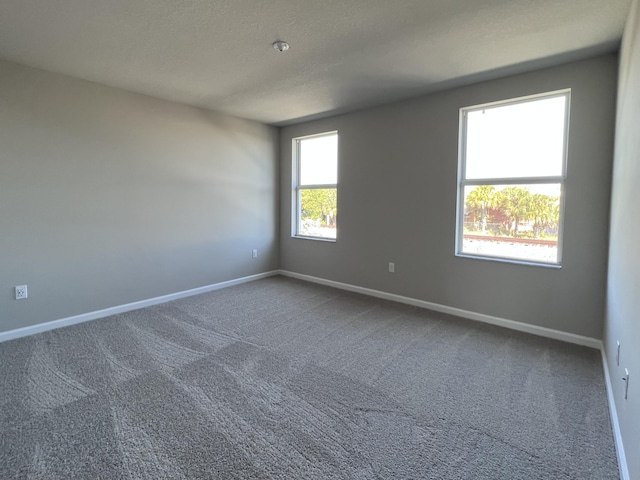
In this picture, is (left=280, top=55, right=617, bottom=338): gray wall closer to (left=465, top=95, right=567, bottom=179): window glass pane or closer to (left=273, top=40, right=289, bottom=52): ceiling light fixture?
(left=465, top=95, right=567, bottom=179): window glass pane

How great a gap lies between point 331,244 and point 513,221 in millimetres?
A: 2336

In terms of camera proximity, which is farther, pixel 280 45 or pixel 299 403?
pixel 280 45

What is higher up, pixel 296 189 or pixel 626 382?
pixel 296 189

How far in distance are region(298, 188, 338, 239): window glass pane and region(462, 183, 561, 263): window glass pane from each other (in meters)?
1.86

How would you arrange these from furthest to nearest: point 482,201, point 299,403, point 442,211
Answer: point 442,211, point 482,201, point 299,403

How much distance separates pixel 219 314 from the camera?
3.52 meters

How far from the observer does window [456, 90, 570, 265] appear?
292 cm

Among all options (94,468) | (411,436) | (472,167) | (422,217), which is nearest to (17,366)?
(94,468)

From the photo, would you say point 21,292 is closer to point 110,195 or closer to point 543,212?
point 110,195

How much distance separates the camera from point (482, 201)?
11.0ft

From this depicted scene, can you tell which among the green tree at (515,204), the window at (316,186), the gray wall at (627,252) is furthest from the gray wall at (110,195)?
the gray wall at (627,252)

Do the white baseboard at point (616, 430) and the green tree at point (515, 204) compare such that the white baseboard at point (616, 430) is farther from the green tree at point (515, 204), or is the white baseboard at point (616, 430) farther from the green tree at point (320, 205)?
the green tree at point (320, 205)

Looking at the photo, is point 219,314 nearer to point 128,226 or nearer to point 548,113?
point 128,226

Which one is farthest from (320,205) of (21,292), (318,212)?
(21,292)
